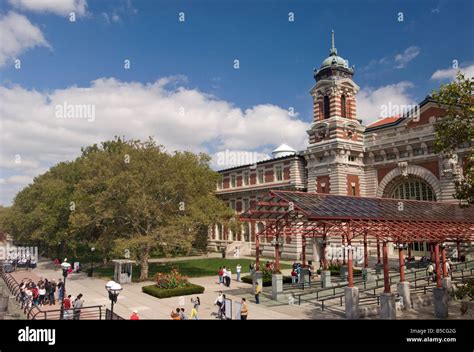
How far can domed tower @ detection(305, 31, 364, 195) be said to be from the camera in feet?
147

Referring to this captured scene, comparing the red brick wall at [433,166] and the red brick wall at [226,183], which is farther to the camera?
the red brick wall at [226,183]

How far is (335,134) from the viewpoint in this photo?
45.4m

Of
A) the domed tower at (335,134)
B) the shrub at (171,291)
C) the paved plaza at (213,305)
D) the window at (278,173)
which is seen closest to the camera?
the paved plaza at (213,305)

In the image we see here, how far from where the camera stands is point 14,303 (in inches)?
991

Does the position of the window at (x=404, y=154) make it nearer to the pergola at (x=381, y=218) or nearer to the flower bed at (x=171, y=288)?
the pergola at (x=381, y=218)

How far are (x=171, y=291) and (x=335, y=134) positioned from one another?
28267 millimetres

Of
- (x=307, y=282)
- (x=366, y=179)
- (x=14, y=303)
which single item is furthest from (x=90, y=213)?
(x=366, y=179)

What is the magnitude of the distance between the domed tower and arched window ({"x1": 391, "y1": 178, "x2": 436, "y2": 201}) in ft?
13.7

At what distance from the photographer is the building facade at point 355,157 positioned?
40.0 m

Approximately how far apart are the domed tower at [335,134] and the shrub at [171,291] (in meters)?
23.3

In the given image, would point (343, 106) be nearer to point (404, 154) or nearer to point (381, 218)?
point (404, 154)

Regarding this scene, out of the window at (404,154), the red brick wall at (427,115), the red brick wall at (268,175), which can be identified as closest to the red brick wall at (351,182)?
the window at (404,154)

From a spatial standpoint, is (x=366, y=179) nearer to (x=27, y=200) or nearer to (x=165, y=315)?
(x=165, y=315)

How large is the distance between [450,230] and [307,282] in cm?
1054
